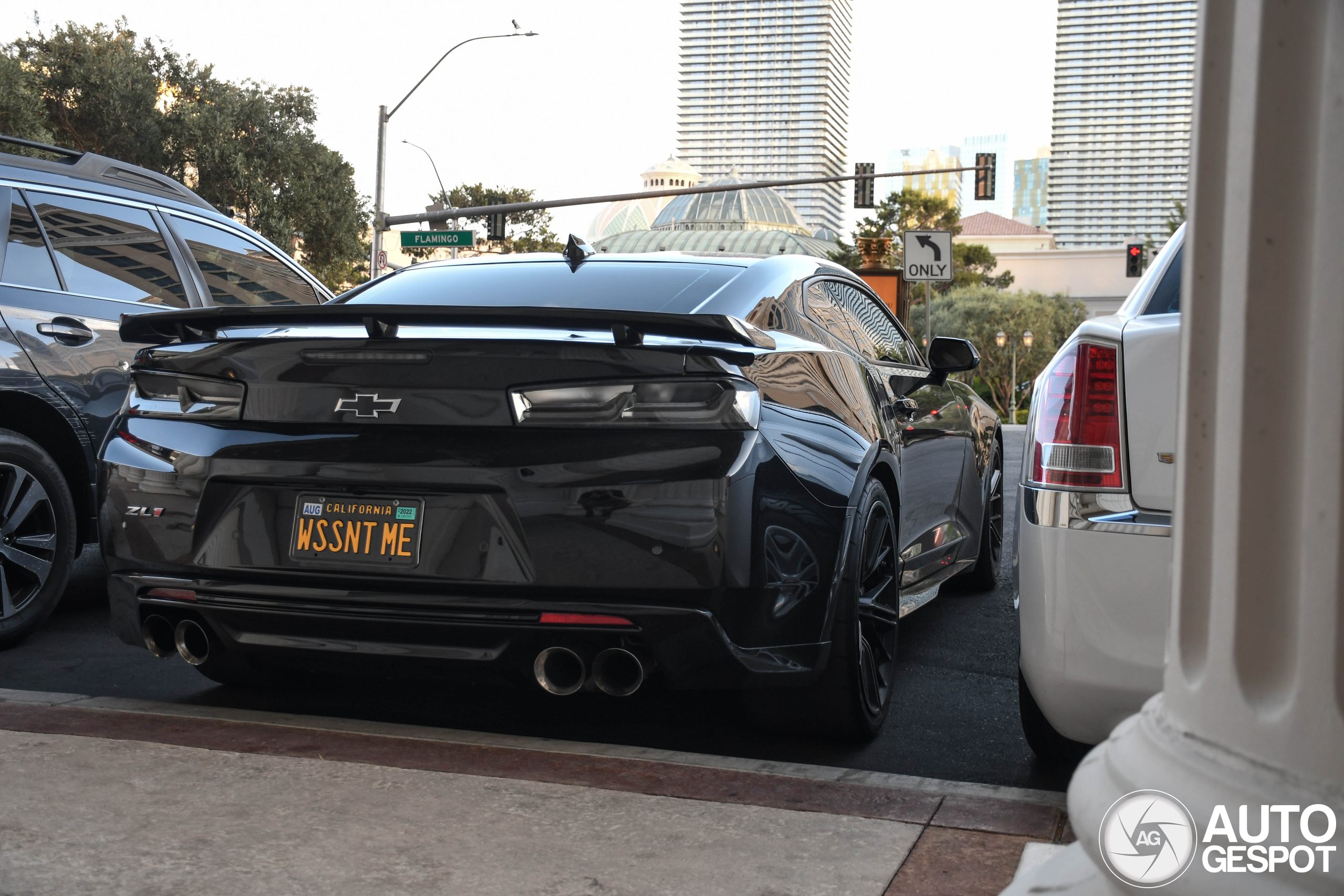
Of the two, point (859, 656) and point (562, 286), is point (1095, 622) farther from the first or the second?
point (562, 286)

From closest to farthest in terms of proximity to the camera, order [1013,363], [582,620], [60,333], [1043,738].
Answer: [582,620] → [1043,738] → [60,333] → [1013,363]

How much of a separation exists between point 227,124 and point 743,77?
153m

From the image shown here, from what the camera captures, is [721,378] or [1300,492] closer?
[1300,492]

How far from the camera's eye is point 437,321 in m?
3.15

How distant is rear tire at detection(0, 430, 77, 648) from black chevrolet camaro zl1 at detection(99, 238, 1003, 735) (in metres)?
1.47

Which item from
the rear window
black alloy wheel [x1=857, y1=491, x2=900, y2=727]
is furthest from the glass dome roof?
black alloy wheel [x1=857, y1=491, x2=900, y2=727]

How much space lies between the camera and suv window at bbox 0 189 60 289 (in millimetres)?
4812

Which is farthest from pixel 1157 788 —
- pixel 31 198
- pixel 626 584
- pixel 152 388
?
pixel 31 198

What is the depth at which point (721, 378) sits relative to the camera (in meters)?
3.02

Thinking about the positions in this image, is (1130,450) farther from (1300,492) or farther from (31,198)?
(31,198)

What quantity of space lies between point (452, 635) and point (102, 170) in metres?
3.60

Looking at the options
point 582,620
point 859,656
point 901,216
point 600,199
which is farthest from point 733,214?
point 582,620

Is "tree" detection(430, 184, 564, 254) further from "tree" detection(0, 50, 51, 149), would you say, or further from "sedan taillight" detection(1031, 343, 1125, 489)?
"sedan taillight" detection(1031, 343, 1125, 489)

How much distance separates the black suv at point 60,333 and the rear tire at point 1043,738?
290 cm
